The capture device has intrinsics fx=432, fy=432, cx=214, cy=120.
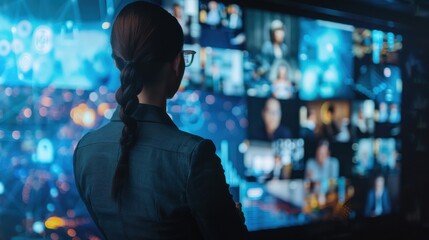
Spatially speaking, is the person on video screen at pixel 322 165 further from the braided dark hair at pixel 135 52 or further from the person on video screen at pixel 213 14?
the braided dark hair at pixel 135 52

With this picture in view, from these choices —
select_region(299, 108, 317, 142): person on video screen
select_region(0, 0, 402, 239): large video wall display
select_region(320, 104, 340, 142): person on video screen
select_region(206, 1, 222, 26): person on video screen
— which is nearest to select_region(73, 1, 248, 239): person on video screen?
select_region(0, 0, 402, 239): large video wall display

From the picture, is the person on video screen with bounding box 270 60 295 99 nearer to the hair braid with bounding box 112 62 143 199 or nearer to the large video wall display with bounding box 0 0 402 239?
the large video wall display with bounding box 0 0 402 239

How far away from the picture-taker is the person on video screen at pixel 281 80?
2.88 meters

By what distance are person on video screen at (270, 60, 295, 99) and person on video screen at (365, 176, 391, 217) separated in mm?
1155

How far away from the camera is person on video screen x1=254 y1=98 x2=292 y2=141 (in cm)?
285

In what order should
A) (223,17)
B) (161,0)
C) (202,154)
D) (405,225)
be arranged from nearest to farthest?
(202,154) → (161,0) → (223,17) → (405,225)

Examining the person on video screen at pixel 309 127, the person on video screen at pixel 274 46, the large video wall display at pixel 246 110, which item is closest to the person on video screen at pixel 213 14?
the large video wall display at pixel 246 110

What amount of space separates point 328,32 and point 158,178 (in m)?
2.63

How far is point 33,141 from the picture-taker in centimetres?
206

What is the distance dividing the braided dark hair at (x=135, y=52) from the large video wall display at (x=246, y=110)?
1.27 metres

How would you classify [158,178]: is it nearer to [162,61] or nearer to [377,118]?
[162,61]

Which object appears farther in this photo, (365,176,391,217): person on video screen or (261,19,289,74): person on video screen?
(365,176,391,217): person on video screen

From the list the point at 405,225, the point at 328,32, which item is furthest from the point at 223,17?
A: the point at 405,225

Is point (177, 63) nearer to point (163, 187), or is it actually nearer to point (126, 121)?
point (126, 121)
